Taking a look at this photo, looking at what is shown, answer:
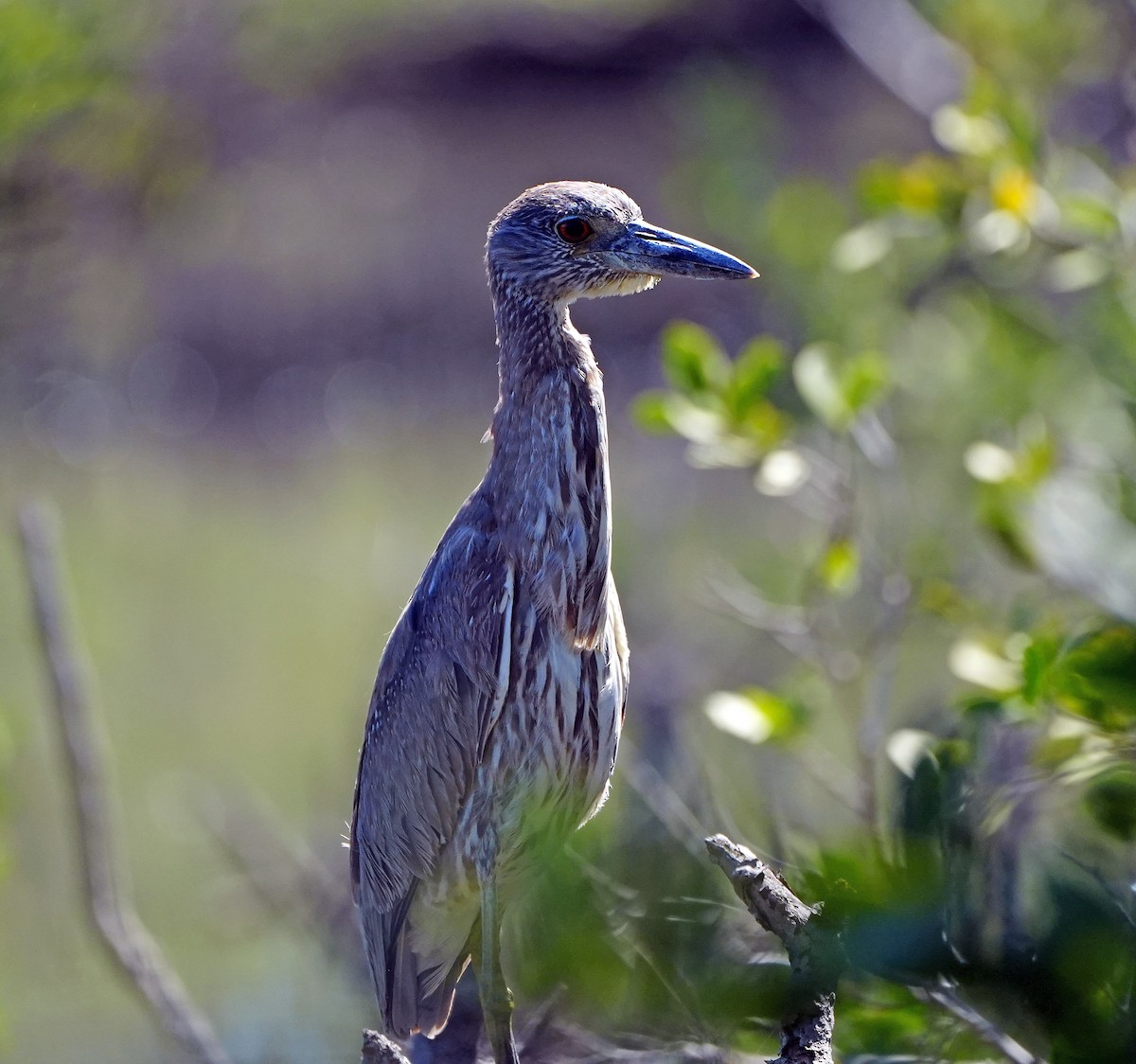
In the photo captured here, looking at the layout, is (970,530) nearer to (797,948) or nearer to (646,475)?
(797,948)

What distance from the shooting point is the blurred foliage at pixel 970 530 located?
4.21 feet

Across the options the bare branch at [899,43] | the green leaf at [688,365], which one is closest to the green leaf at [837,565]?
the green leaf at [688,365]

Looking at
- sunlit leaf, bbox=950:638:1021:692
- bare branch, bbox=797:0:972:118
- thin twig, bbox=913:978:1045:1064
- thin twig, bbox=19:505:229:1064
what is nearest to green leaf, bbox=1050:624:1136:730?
thin twig, bbox=913:978:1045:1064

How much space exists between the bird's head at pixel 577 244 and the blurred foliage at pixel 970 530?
1.01 ft

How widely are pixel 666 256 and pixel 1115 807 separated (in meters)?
1.40

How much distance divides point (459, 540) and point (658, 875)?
4.12 feet

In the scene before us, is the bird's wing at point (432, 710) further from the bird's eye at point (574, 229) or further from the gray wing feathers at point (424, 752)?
the bird's eye at point (574, 229)

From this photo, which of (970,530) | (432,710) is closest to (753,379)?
(432,710)

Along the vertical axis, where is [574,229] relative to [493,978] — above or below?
above

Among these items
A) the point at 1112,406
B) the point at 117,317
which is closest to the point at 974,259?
the point at 1112,406

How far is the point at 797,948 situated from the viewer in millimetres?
1505

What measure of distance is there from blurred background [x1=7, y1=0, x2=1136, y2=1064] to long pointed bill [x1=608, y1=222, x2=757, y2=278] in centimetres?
30

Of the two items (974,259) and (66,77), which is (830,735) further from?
(66,77)

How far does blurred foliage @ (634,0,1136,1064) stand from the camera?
1.28 metres
